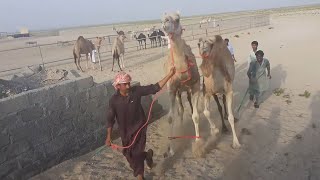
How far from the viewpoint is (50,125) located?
616 centimetres

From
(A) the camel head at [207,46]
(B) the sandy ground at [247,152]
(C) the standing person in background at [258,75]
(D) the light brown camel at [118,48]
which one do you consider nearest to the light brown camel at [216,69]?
(A) the camel head at [207,46]

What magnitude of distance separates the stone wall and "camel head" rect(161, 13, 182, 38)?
2.14 metres

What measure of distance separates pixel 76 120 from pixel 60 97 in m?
0.57

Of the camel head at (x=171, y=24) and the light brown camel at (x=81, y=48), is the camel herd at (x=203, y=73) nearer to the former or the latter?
the camel head at (x=171, y=24)

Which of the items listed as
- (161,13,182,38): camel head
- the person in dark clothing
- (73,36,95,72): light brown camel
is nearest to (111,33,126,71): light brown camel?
(73,36,95,72): light brown camel

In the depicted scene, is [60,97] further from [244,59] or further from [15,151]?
[244,59]

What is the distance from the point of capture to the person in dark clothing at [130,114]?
189 inches

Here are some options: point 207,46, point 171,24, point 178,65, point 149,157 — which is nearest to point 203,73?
point 207,46

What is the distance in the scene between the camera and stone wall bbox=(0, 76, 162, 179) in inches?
219

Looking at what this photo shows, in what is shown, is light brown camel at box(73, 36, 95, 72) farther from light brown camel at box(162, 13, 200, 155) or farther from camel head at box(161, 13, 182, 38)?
camel head at box(161, 13, 182, 38)

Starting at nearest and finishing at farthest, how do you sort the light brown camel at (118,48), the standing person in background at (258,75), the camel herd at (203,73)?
the camel herd at (203,73)
the standing person in background at (258,75)
the light brown camel at (118,48)

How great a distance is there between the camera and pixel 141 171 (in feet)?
16.5

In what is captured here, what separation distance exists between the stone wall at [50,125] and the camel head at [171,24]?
214cm

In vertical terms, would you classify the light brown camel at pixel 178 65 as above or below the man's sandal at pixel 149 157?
above
